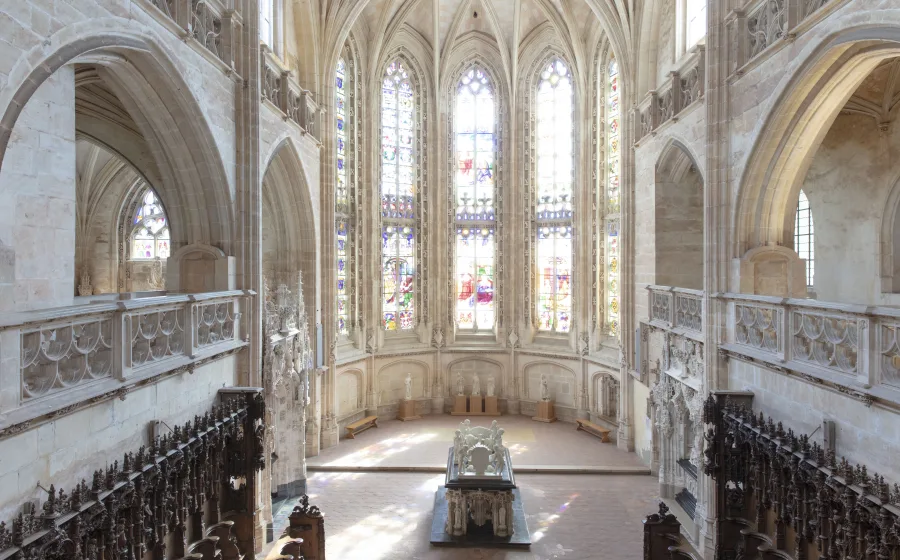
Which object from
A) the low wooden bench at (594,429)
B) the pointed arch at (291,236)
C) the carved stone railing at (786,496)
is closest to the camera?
the carved stone railing at (786,496)

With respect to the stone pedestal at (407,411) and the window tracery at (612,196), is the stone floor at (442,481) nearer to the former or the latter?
the stone pedestal at (407,411)

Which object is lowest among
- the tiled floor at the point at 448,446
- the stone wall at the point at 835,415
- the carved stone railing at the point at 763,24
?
the tiled floor at the point at 448,446

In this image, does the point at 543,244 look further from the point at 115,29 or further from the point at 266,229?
the point at 115,29

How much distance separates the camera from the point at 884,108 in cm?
1185

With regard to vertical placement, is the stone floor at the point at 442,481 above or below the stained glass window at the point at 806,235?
below

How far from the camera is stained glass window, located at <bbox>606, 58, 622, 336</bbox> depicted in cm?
1817

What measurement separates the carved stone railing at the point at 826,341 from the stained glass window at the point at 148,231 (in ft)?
62.9

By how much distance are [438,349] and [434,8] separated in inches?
434

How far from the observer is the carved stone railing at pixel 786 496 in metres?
6.05

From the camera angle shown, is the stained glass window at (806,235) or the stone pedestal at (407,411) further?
the stone pedestal at (407,411)

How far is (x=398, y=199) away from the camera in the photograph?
811 inches

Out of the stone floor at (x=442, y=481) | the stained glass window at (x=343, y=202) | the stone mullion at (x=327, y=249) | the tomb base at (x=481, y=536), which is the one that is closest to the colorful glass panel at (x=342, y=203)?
the stained glass window at (x=343, y=202)

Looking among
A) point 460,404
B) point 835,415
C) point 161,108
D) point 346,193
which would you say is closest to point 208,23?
point 161,108

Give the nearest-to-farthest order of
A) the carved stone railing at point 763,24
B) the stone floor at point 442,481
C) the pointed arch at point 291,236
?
the carved stone railing at point 763,24 → the stone floor at point 442,481 → the pointed arch at point 291,236
